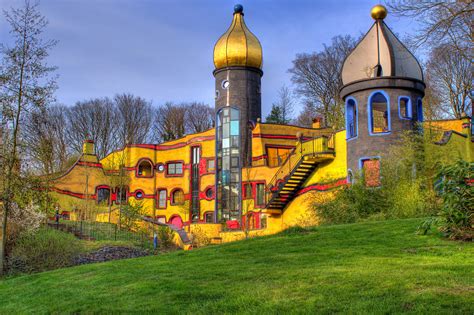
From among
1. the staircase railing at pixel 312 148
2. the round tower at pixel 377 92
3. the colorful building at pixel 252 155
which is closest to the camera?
the round tower at pixel 377 92

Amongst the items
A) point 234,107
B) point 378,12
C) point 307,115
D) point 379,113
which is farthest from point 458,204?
point 307,115

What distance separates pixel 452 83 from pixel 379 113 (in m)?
11.2

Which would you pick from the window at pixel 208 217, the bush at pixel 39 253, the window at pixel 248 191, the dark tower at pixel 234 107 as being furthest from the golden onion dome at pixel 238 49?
the bush at pixel 39 253

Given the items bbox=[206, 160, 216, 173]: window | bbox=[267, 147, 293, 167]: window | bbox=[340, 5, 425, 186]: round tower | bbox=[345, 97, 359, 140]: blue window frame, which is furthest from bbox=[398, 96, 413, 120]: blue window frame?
bbox=[206, 160, 216, 173]: window

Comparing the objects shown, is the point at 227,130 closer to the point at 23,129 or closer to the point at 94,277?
the point at 23,129

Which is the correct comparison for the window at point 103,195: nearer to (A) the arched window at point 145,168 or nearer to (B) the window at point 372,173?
(A) the arched window at point 145,168

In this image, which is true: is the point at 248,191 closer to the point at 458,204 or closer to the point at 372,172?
the point at 372,172

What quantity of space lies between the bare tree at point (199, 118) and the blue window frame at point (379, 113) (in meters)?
28.3

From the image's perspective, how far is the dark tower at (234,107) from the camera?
30.2 meters

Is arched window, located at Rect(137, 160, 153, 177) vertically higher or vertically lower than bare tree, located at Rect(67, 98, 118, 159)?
lower

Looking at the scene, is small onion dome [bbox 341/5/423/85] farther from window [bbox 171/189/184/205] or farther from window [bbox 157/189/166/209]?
window [bbox 157/189/166/209]

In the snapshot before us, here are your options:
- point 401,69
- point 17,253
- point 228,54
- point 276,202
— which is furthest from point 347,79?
point 17,253

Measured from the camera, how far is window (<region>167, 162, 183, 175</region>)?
116 feet

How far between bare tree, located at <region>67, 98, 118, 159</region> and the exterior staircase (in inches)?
993
